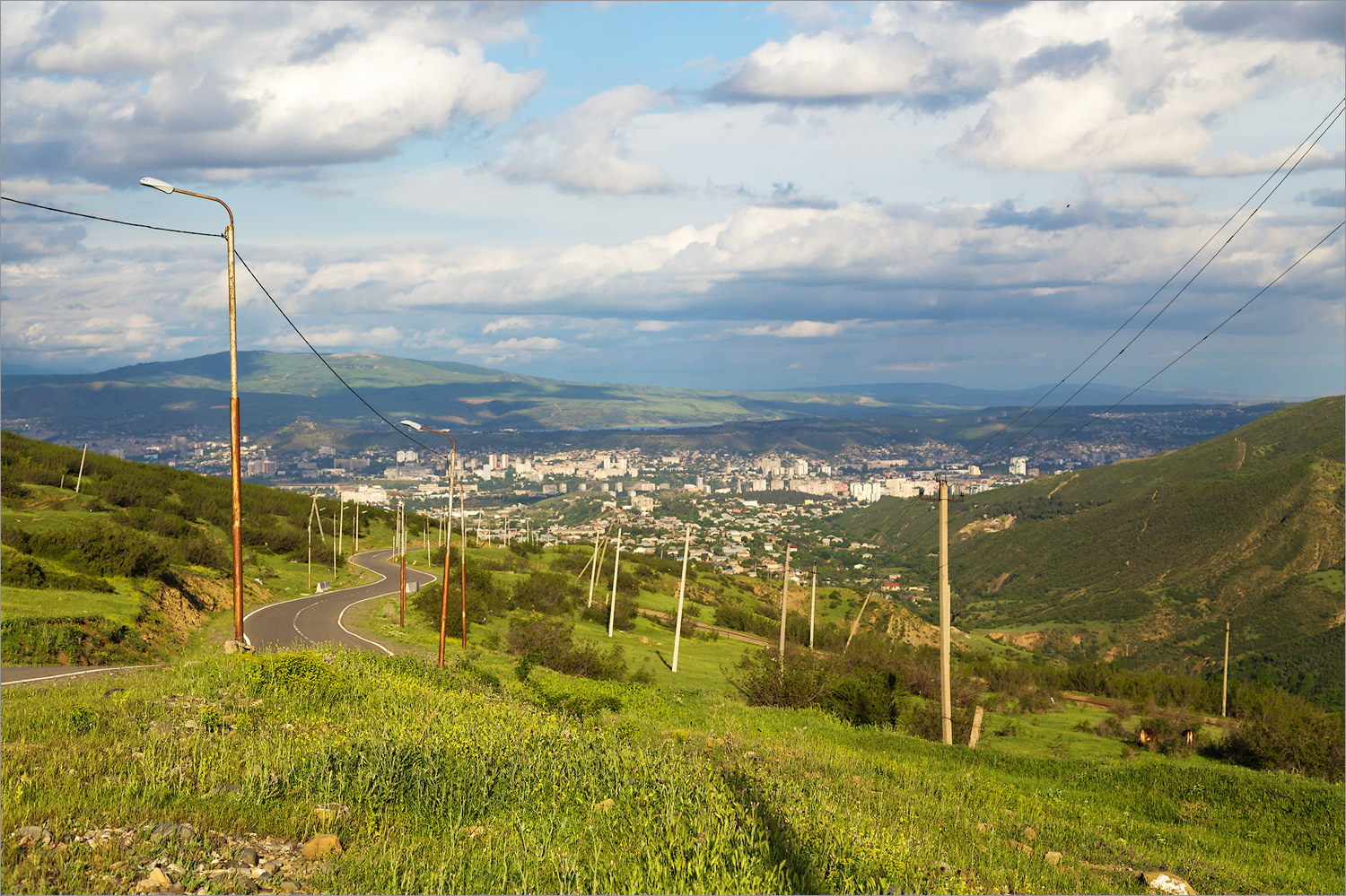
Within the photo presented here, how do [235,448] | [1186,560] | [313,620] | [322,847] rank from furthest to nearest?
[1186,560], [313,620], [235,448], [322,847]

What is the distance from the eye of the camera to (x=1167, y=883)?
10.2 m

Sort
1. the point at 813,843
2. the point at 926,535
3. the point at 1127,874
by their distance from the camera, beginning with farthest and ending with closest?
the point at 926,535, the point at 1127,874, the point at 813,843

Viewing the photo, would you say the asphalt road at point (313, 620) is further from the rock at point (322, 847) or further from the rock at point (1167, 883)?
the rock at point (1167, 883)

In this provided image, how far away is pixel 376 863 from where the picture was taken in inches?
274

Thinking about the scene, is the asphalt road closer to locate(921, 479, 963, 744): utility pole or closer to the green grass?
the green grass

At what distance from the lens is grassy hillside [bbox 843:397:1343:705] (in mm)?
89750

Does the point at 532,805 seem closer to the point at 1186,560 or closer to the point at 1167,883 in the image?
the point at 1167,883

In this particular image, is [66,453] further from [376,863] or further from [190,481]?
[376,863]

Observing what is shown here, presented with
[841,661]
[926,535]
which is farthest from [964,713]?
[926,535]

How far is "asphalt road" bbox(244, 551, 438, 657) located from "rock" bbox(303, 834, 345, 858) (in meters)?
17.1

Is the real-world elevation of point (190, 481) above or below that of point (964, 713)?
above

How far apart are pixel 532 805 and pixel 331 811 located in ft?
6.74

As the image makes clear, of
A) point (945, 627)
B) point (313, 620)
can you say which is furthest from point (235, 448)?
point (313, 620)

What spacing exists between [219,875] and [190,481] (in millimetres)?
73440
